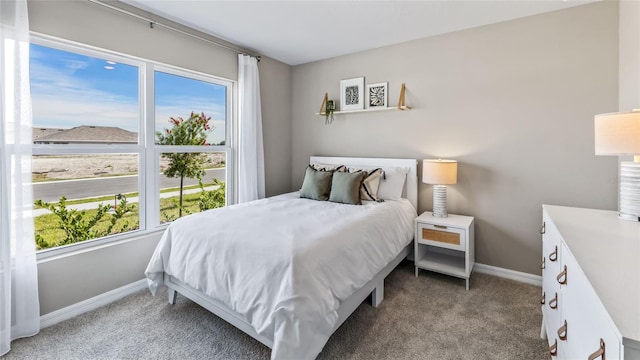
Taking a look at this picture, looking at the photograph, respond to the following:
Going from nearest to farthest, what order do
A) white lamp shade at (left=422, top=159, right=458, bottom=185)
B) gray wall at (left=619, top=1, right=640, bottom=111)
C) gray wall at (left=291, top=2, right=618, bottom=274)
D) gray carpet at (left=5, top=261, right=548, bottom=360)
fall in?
gray carpet at (left=5, top=261, right=548, bottom=360) < gray wall at (left=619, top=1, right=640, bottom=111) < gray wall at (left=291, top=2, right=618, bottom=274) < white lamp shade at (left=422, top=159, right=458, bottom=185)

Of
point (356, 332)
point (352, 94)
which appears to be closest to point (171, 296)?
point (356, 332)

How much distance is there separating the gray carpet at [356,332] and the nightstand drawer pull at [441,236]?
Answer: 48cm

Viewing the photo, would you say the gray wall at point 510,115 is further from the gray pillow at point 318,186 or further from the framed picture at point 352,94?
the gray pillow at point 318,186

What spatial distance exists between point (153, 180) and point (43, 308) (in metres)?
1.24

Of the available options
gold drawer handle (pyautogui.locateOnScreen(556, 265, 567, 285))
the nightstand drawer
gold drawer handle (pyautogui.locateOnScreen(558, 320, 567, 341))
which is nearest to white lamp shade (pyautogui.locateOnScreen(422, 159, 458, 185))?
the nightstand drawer

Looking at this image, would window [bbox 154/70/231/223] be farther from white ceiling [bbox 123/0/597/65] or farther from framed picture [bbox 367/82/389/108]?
framed picture [bbox 367/82/389/108]

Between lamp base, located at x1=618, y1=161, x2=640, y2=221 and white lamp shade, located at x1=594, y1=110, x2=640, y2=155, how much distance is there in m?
0.20

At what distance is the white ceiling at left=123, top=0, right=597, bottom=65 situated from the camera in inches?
96.0

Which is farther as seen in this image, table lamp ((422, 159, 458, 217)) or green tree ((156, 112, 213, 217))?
green tree ((156, 112, 213, 217))

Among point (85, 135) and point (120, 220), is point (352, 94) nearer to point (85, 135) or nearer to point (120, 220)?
point (85, 135)

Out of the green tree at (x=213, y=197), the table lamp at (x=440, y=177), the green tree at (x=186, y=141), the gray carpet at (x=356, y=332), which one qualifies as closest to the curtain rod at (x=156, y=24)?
the green tree at (x=186, y=141)

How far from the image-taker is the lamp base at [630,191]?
152cm

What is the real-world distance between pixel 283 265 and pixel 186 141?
220 cm

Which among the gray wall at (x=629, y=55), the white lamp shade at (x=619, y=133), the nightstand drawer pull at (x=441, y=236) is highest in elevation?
the gray wall at (x=629, y=55)
